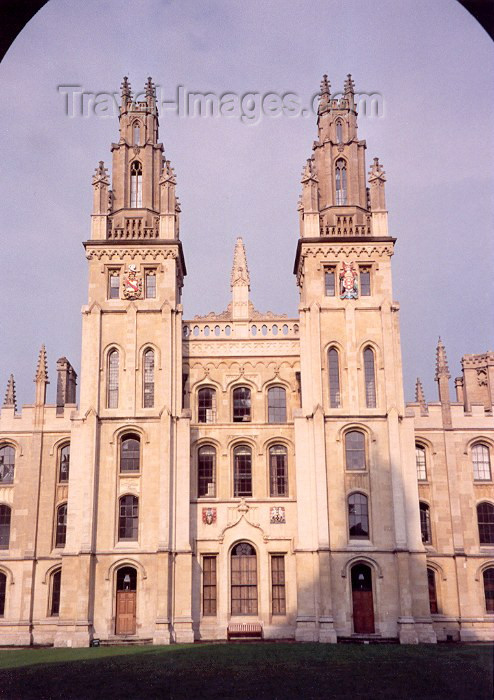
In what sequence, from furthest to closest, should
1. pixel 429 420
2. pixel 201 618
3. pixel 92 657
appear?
pixel 429 420
pixel 201 618
pixel 92 657

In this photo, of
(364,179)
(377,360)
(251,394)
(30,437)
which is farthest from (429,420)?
(30,437)

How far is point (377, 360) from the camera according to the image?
41875 millimetres

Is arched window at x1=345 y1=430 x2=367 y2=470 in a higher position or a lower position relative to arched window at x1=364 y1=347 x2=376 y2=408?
lower

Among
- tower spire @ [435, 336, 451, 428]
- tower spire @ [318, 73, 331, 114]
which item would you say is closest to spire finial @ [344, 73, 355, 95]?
tower spire @ [318, 73, 331, 114]

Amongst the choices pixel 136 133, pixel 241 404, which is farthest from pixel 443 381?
pixel 136 133

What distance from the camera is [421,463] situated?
45062 millimetres

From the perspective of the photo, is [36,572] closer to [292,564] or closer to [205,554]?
[205,554]

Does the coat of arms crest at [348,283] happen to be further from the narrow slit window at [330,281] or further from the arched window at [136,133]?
the arched window at [136,133]

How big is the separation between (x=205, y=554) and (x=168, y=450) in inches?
222

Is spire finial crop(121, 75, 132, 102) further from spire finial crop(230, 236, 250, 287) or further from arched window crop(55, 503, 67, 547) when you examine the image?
arched window crop(55, 503, 67, 547)

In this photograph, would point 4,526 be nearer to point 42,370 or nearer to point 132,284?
point 42,370

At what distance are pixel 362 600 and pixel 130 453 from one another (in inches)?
535

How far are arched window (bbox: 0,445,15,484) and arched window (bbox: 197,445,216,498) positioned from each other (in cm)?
1096

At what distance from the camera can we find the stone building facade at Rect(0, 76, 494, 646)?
3862cm
